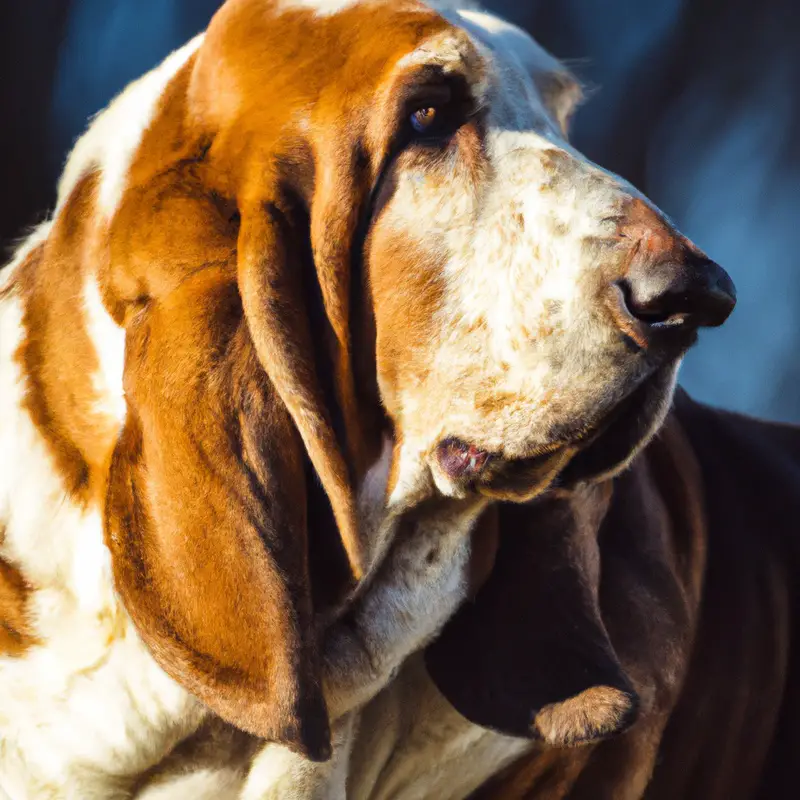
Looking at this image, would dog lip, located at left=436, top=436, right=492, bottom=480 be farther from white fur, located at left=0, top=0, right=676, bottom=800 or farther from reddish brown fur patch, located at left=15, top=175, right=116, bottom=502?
reddish brown fur patch, located at left=15, top=175, right=116, bottom=502

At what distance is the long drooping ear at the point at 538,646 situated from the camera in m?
1.52

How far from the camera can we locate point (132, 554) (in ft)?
4.26

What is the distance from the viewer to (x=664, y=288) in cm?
117

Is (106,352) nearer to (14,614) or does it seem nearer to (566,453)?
(14,614)

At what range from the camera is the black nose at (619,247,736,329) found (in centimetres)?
118

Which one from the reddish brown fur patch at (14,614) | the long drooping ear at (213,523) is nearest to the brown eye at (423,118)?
the long drooping ear at (213,523)

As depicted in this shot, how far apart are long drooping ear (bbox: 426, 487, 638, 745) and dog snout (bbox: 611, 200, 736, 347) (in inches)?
20.0

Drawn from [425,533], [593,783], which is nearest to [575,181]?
[425,533]

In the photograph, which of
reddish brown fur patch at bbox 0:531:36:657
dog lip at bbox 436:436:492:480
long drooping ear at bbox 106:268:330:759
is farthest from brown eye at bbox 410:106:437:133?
reddish brown fur patch at bbox 0:531:36:657

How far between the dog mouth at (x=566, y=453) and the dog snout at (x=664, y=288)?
0.33 ft

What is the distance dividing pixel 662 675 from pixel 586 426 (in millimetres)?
713

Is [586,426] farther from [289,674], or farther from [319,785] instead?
[319,785]

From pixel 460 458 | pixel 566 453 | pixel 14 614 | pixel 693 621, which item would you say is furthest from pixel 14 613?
pixel 693 621

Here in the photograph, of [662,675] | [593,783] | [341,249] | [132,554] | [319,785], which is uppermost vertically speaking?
[341,249]
